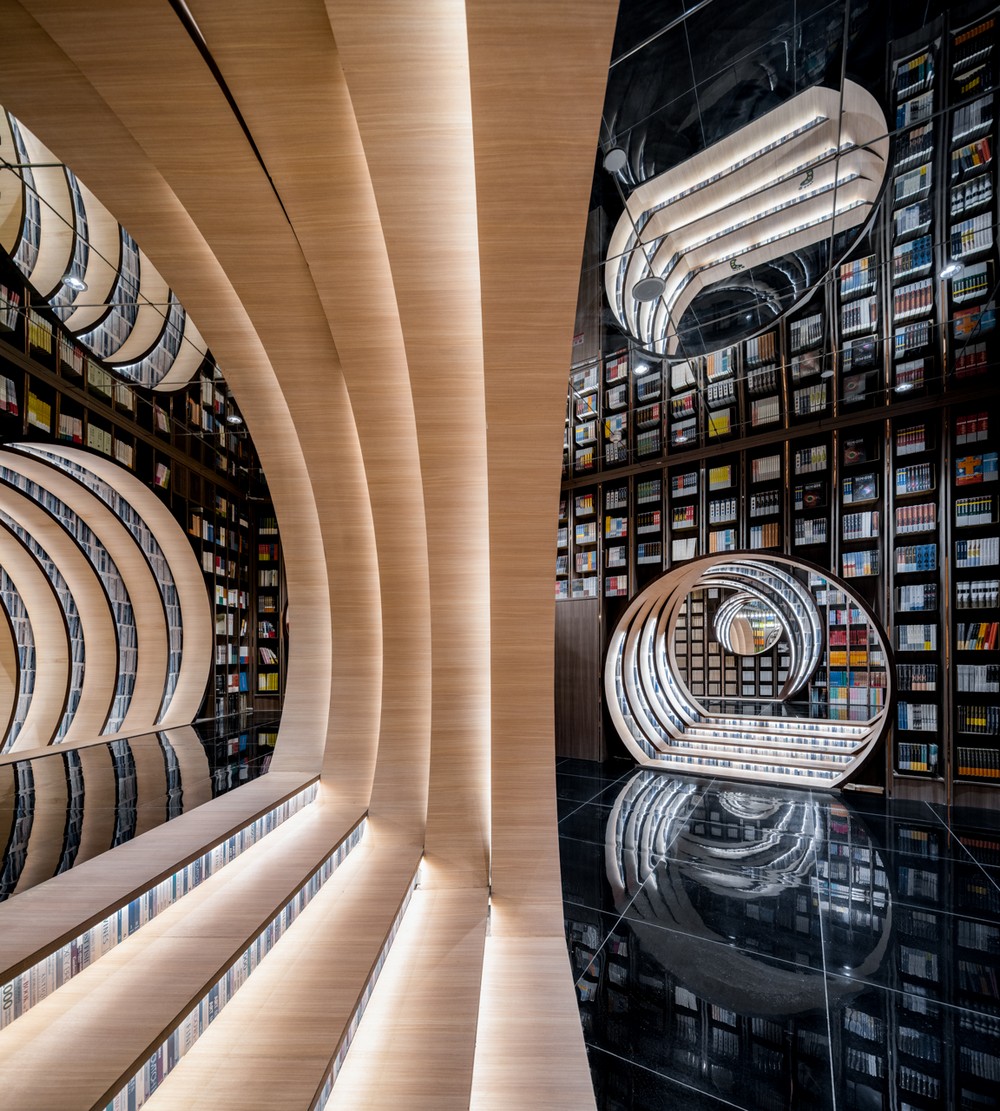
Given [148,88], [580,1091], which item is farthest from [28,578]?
[580,1091]

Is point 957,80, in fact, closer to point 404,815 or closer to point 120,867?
point 404,815

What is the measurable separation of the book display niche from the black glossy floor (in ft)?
4.57

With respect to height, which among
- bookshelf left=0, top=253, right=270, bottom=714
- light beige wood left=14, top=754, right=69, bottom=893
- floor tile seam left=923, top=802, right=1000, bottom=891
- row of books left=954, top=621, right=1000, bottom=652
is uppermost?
bookshelf left=0, top=253, right=270, bottom=714

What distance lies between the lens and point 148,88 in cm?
163

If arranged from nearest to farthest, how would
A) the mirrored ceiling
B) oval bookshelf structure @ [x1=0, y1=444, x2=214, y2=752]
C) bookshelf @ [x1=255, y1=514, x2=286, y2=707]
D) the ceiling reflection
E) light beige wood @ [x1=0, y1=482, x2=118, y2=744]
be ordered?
the mirrored ceiling
the ceiling reflection
oval bookshelf structure @ [x1=0, y1=444, x2=214, y2=752]
light beige wood @ [x1=0, y1=482, x2=118, y2=744]
bookshelf @ [x1=255, y1=514, x2=286, y2=707]

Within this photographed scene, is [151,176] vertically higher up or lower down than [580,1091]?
higher up

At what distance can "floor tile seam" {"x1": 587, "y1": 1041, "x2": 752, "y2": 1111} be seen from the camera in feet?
6.36

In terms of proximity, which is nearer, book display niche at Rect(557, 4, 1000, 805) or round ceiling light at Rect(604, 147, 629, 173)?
round ceiling light at Rect(604, 147, 629, 173)

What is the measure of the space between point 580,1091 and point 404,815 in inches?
73.4

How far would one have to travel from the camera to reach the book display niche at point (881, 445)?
185 inches

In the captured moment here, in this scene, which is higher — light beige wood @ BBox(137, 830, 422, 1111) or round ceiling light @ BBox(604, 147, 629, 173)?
round ceiling light @ BBox(604, 147, 629, 173)

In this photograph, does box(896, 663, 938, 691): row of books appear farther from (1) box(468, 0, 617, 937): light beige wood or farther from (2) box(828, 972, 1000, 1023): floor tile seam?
(1) box(468, 0, 617, 937): light beige wood

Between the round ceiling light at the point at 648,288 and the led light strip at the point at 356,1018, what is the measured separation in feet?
13.1

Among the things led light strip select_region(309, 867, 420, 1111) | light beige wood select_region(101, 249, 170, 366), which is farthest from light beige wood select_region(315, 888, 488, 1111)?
light beige wood select_region(101, 249, 170, 366)
